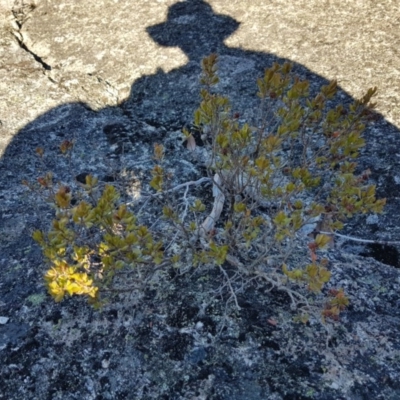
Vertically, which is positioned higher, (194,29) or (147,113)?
(194,29)

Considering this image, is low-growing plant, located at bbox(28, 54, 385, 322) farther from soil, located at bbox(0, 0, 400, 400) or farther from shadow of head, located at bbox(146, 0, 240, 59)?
shadow of head, located at bbox(146, 0, 240, 59)

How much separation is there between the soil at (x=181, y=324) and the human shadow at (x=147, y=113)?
16 millimetres

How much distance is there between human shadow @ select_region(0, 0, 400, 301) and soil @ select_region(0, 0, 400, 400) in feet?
0.05

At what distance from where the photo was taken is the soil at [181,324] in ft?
5.55

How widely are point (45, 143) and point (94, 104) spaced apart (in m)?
0.42

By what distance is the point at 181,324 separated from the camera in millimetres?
1864

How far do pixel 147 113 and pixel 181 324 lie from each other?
149 centimetres

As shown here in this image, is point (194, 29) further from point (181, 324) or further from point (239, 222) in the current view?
point (181, 324)

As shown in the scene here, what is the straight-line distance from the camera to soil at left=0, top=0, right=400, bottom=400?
5.55ft

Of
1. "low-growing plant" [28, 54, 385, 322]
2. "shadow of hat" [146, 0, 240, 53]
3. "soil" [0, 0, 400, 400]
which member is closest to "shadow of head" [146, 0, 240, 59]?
"shadow of hat" [146, 0, 240, 53]

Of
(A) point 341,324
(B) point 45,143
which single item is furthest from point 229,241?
(B) point 45,143

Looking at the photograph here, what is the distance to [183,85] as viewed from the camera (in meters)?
3.11

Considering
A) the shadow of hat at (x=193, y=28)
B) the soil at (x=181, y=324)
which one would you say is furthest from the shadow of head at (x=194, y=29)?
the soil at (x=181, y=324)

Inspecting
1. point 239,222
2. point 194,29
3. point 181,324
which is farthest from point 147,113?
point 181,324
